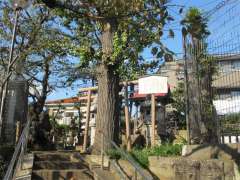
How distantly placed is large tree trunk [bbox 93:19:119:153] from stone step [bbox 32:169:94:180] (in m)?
1.53

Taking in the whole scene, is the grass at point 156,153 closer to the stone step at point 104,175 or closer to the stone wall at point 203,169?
the stone step at point 104,175

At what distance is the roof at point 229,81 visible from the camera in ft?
29.4

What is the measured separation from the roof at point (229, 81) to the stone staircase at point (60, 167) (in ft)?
12.6

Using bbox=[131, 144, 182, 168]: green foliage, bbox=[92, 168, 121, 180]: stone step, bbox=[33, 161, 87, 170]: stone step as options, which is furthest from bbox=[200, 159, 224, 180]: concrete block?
bbox=[33, 161, 87, 170]: stone step

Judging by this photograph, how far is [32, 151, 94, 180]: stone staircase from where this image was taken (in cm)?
955

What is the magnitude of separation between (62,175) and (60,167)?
0.89 meters

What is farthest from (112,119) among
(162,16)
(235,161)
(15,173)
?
(162,16)

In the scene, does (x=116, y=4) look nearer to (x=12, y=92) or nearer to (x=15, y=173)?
(x=15, y=173)

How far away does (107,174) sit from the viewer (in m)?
9.92

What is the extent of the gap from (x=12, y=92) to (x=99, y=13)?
37.6ft

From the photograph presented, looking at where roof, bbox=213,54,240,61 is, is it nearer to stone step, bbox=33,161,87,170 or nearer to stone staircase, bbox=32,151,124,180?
stone staircase, bbox=32,151,124,180

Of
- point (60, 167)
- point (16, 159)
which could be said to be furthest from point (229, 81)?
point (16, 159)

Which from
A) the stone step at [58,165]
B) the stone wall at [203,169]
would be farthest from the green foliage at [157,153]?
the stone step at [58,165]

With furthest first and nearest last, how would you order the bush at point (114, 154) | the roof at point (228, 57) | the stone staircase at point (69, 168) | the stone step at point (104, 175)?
the bush at point (114, 154), the stone step at point (104, 175), the stone staircase at point (69, 168), the roof at point (228, 57)
